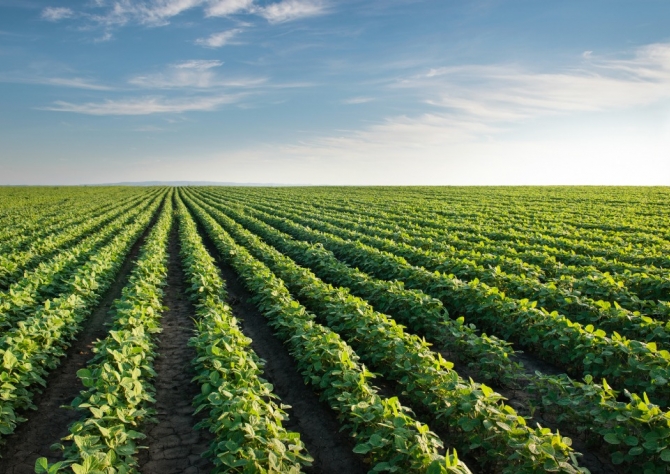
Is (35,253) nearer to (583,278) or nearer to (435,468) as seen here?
(435,468)

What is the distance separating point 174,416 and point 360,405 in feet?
8.87

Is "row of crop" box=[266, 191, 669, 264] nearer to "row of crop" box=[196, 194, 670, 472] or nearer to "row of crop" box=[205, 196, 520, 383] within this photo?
"row of crop" box=[205, 196, 520, 383]

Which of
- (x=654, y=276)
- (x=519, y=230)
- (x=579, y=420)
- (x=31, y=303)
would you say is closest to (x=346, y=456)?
(x=579, y=420)

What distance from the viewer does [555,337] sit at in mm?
6422

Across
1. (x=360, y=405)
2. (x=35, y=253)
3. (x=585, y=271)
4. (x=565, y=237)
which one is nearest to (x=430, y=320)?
(x=360, y=405)

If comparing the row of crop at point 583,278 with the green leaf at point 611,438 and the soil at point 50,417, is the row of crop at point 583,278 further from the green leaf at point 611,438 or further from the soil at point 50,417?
the soil at point 50,417

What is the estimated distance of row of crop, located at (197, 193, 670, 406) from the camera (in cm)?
511

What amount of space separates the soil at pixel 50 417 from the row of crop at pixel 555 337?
21.4ft

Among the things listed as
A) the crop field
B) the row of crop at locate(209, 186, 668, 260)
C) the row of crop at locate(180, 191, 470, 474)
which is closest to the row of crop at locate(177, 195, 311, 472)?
the crop field

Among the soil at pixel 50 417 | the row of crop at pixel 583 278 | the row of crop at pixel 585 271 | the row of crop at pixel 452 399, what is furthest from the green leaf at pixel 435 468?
the row of crop at pixel 585 271

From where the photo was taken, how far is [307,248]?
46.4 ft

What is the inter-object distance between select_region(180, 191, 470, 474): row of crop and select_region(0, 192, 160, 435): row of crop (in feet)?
11.3

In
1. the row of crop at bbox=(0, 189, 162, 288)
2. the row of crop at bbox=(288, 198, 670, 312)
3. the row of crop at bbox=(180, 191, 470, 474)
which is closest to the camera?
the row of crop at bbox=(180, 191, 470, 474)

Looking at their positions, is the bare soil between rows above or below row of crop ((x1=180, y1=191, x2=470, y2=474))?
below
